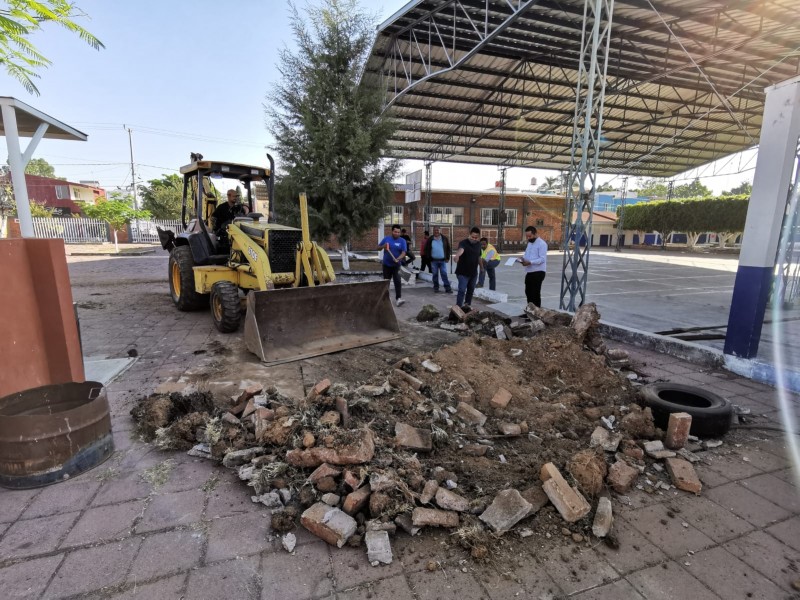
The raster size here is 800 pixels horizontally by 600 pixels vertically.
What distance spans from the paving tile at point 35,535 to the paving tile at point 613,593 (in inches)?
116

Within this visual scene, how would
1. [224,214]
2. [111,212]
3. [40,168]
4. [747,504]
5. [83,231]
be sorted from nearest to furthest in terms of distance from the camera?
[747,504], [224,214], [111,212], [83,231], [40,168]

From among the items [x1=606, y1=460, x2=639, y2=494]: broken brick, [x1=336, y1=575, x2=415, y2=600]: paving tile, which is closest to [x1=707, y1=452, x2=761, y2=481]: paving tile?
[x1=606, y1=460, x2=639, y2=494]: broken brick

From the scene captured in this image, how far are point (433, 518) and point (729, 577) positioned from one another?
1601 millimetres

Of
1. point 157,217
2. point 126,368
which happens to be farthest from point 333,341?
point 157,217

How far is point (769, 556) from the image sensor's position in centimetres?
235

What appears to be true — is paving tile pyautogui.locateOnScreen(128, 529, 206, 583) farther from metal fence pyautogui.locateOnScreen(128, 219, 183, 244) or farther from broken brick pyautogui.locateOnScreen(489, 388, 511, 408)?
metal fence pyautogui.locateOnScreen(128, 219, 183, 244)

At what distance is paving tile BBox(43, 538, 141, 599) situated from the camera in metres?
2.08

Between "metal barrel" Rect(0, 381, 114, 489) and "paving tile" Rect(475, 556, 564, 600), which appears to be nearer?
"paving tile" Rect(475, 556, 564, 600)

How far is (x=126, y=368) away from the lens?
16.9 feet

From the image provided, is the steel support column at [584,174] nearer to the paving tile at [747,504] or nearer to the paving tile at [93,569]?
the paving tile at [747,504]

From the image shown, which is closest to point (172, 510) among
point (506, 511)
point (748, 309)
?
point (506, 511)

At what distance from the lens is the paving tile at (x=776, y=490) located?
2804 mm

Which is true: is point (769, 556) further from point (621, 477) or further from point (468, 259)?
point (468, 259)

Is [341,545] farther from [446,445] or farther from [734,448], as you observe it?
[734,448]
